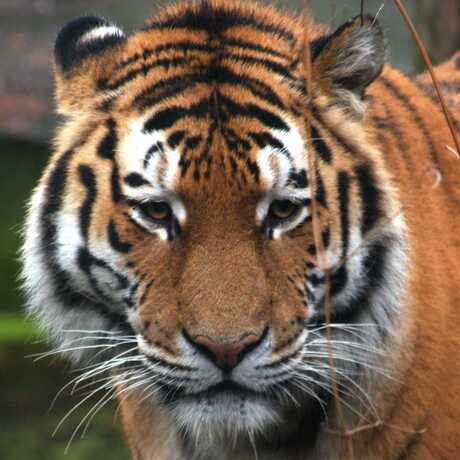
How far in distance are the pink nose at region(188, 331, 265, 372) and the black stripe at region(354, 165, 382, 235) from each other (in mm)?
483

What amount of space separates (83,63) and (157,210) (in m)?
0.55

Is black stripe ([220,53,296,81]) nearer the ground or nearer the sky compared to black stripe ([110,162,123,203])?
nearer the sky

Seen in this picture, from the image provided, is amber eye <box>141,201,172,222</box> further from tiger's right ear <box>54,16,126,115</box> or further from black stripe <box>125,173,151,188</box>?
tiger's right ear <box>54,16,126,115</box>

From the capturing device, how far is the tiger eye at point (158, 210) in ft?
9.43

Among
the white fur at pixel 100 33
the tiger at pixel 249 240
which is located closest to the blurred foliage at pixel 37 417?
the tiger at pixel 249 240

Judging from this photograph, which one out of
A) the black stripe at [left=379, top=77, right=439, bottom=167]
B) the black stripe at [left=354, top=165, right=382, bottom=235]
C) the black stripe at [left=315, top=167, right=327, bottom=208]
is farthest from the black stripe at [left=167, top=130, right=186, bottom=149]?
the black stripe at [left=379, top=77, right=439, bottom=167]

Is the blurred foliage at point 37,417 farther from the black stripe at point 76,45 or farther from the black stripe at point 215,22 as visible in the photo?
the black stripe at point 215,22

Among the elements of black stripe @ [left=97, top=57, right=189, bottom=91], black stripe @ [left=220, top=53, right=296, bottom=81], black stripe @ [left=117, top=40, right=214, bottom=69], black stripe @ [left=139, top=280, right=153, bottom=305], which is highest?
black stripe @ [left=117, top=40, right=214, bottom=69]

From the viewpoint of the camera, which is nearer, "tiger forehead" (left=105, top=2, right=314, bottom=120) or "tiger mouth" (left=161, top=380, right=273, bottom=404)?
"tiger mouth" (left=161, top=380, right=273, bottom=404)

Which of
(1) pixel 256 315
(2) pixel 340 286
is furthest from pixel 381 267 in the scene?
(1) pixel 256 315

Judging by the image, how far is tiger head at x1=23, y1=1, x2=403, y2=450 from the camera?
2.81 metres

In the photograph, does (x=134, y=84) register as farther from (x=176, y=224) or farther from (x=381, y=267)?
(x=381, y=267)

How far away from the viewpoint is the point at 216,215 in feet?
9.27

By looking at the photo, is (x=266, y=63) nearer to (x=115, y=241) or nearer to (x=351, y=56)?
(x=351, y=56)
